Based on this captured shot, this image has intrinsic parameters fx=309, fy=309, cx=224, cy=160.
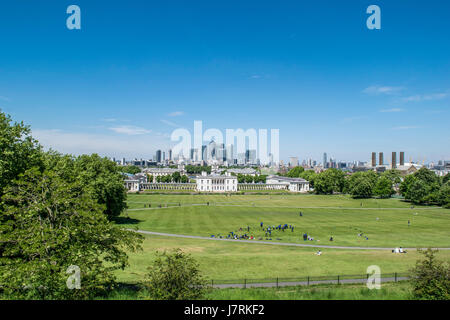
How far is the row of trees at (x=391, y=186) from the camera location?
79.2 m

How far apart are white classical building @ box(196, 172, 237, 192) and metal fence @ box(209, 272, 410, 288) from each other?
130923 millimetres

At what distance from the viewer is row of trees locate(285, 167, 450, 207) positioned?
79.2 meters

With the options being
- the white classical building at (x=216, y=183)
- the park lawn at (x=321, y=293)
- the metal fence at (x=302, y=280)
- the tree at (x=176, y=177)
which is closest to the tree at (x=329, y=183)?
the white classical building at (x=216, y=183)

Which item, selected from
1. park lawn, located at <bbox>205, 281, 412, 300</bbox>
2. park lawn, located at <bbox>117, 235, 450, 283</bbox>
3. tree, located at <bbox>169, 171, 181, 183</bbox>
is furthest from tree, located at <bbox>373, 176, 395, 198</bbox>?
tree, located at <bbox>169, 171, 181, 183</bbox>

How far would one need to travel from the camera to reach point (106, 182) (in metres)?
48.4

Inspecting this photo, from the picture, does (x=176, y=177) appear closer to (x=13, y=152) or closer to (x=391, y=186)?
(x=391, y=186)

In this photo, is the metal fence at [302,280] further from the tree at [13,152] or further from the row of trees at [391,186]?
the row of trees at [391,186]

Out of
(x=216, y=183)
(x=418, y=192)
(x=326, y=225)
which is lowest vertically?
(x=326, y=225)

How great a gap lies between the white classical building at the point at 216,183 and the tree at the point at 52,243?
447 feet

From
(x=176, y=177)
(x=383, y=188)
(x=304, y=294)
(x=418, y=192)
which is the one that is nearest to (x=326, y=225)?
(x=304, y=294)

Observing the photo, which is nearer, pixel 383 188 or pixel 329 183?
pixel 383 188

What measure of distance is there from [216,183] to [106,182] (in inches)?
4294
